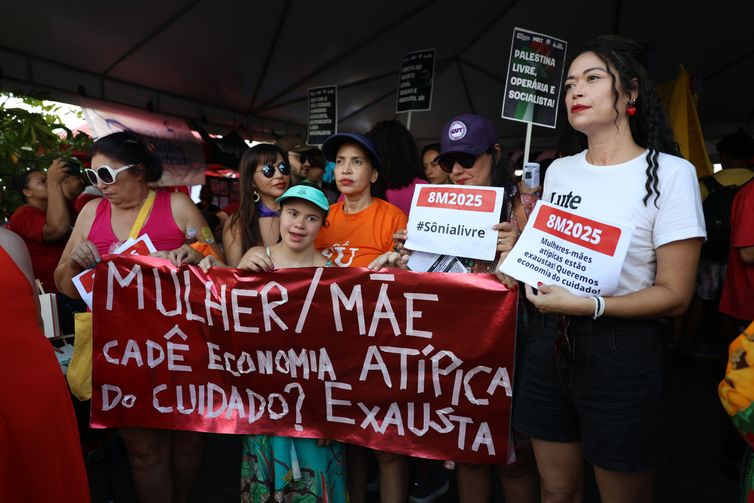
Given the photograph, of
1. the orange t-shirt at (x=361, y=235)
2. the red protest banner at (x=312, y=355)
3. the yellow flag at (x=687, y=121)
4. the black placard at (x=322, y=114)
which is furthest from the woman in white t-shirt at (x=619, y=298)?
the black placard at (x=322, y=114)

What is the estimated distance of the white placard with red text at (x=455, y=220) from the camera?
1906 millimetres

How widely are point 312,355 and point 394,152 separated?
1.59m

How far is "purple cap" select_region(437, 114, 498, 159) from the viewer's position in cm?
204

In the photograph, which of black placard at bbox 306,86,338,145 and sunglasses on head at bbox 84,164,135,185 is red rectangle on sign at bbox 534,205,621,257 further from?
black placard at bbox 306,86,338,145

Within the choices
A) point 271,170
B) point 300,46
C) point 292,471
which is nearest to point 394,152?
point 271,170

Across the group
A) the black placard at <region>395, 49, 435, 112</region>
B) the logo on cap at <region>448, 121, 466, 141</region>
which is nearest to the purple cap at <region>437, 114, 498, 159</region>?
the logo on cap at <region>448, 121, 466, 141</region>

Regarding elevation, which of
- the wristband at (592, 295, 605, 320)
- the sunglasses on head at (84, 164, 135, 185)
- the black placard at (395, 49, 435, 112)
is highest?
the black placard at (395, 49, 435, 112)

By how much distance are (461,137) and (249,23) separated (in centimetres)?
445

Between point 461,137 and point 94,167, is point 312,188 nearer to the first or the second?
point 461,137

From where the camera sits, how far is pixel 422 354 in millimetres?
2016

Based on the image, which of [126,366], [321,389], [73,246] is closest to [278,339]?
[321,389]

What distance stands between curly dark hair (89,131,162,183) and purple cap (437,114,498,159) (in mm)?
1444

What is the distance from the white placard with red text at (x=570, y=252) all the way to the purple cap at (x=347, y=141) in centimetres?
101

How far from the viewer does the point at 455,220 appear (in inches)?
77.7
